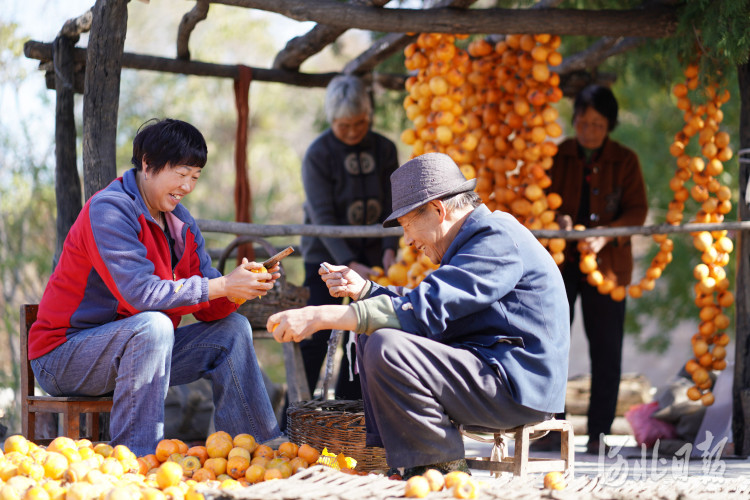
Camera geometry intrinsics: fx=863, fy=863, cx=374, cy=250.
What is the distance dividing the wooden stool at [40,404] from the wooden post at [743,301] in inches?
131

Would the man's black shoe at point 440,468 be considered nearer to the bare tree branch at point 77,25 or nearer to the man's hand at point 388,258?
the man's hand at point 388,258

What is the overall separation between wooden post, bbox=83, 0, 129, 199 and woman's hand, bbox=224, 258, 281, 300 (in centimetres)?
131

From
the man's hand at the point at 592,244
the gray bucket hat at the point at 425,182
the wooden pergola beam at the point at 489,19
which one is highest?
the wooden pergola beam at the point at 489,19

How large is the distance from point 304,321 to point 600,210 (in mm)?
2996

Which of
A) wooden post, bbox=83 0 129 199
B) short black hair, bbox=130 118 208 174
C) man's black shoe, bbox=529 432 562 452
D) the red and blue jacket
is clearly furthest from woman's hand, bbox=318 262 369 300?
man's black shoe, bbox=529 432 562 452

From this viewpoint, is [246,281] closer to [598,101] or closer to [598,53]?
[598,101]

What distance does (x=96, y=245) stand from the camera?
312cm

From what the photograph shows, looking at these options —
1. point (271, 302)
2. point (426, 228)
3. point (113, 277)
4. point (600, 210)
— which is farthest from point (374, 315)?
point (600, 210)

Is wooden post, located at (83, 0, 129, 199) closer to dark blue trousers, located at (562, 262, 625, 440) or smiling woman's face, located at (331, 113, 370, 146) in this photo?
smiling woman's face, located at (331, 113, 370, 146)

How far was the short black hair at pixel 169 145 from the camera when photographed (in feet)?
10.7

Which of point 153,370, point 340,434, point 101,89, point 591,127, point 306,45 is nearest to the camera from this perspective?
point 153,370

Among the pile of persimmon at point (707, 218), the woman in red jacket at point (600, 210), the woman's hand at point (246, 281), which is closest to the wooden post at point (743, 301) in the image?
the pile of persimmon at point (707, 218)

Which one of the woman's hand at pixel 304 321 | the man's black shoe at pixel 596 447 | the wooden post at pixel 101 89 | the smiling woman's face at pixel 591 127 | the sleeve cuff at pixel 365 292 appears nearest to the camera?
the woman's hand at pixel 304 321

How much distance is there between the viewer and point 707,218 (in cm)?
495
